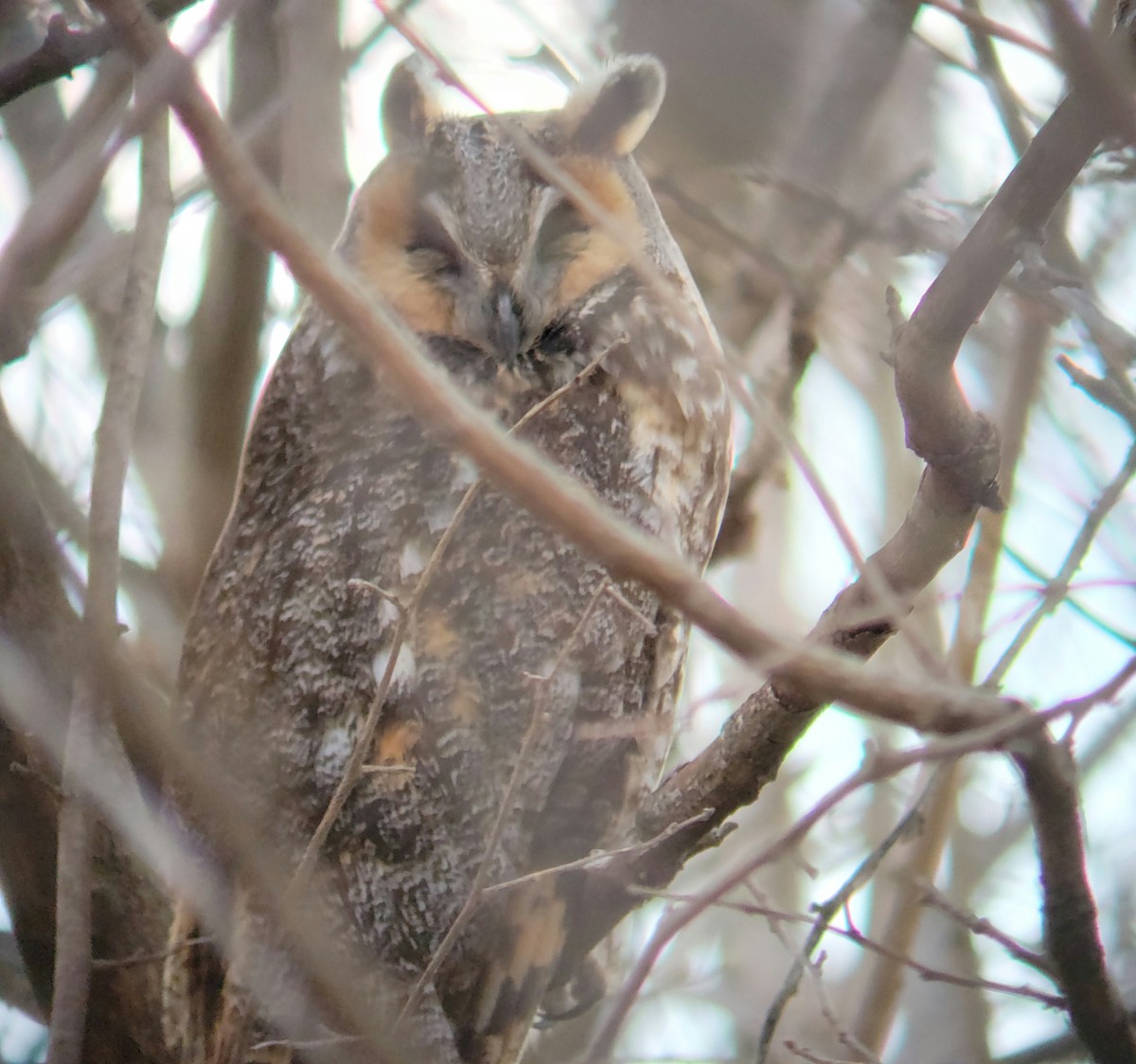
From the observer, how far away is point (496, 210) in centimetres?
190

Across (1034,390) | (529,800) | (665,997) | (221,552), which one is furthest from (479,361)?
(665,997)

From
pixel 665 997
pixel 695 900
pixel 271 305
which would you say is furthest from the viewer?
pixel 665 997

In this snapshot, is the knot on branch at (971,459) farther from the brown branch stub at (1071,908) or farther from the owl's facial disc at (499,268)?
the owl's facial disc at (499,268)

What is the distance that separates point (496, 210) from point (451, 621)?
593 millimetres

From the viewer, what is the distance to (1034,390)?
1.87 metres

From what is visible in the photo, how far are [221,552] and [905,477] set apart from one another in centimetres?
137

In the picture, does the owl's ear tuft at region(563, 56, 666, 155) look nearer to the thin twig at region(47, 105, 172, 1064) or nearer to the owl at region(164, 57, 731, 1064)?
the owl at region(164, 57, 731, 1064)

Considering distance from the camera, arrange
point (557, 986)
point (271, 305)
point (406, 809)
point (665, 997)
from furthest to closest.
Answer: point (665, 997) < point (271, 305) < point (557, 986) < point (406, 809)

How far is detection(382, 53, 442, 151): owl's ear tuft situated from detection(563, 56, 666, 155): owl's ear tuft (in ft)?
0.72

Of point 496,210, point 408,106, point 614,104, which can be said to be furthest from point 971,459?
point 408,106

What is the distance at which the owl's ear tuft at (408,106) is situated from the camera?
209 centimetres

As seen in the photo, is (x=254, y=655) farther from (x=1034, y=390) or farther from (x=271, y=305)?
(x=1034, y=390)

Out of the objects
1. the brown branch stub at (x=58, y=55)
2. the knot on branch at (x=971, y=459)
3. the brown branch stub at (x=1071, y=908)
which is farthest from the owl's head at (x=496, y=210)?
the brown branch stub at (x=1071, y=908)

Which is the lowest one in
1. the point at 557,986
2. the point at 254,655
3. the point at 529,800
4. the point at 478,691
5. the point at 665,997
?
the point at 665,997
